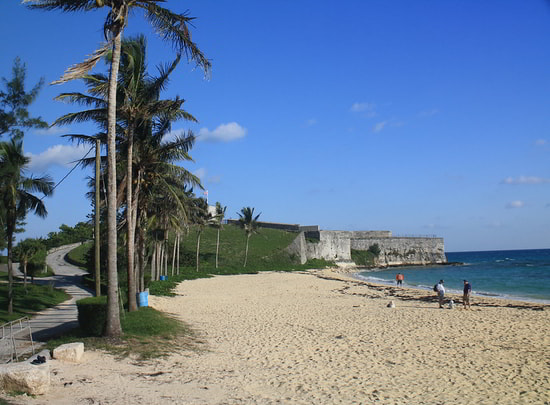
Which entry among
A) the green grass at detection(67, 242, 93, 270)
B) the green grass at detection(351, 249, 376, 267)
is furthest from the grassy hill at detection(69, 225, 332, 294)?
the green grass at detection(351, 249, 376, 267)

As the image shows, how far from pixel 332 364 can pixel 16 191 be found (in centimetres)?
1382

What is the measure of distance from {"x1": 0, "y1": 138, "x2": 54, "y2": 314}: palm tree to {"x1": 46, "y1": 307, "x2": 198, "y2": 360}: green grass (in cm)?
646

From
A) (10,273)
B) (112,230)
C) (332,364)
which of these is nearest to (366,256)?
(10,273)

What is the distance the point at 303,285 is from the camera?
3619cm

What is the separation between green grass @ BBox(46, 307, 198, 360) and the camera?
10.3 meters

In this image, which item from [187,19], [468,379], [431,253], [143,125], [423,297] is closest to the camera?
[468,379]

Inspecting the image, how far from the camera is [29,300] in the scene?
68.0 feet

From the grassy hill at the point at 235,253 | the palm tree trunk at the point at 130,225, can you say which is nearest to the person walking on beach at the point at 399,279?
the grassy hill at the point at 235,253

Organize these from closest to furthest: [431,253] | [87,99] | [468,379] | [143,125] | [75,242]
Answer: [468,379]
[87,99]
[143,125]
[75,242]
[431,253]

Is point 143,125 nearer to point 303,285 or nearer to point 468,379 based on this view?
point 468,379

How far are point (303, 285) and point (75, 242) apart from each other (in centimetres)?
4866

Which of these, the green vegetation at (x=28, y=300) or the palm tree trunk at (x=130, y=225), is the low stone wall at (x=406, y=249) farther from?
the palm tree trunk at (x=130, y=225)

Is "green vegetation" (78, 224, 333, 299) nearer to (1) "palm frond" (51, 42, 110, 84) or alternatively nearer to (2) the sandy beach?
(2) the sandy beach

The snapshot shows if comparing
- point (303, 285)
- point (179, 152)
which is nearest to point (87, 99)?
point (179, 152)
